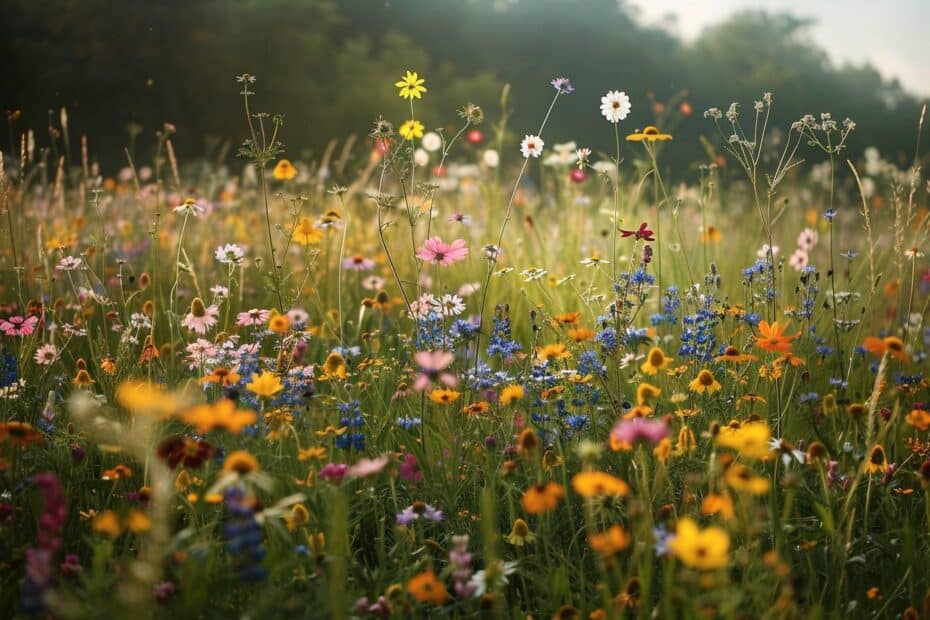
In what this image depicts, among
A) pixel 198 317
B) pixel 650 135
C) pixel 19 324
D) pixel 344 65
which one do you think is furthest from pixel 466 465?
pixel 344 65

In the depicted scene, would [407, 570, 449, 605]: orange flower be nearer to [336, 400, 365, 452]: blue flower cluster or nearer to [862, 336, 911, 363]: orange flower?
[336, 400, 365, 452]: blue flower cluster

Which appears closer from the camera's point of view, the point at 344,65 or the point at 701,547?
the point at 701,547

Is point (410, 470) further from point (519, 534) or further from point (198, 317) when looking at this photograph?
point (198, 317)

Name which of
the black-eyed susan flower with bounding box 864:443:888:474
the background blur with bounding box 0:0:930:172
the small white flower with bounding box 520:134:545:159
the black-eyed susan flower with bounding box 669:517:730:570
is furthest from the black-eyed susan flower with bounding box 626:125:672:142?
the background blur with bounding box 0:0:930:172

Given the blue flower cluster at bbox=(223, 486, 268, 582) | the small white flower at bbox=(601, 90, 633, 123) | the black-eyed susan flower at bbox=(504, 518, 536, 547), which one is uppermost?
the small white flower at bbox=(601, 90, 633, 123)

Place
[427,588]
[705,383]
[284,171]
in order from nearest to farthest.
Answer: [427,588], [705,383], [284,171]

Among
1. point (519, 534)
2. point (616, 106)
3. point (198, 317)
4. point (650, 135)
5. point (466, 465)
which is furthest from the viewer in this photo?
point (616, 106)

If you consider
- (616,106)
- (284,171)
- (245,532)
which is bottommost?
(245,532)

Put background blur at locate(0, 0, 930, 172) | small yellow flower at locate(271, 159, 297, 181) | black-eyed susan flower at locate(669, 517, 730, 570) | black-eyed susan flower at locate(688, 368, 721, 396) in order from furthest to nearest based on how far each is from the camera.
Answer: background blur at locate(0, 0, 930, 172), small yellow flower at locate(271, 159, 297, 181), black-eyed susan flower at locate(688, 368, 721, 396), black-eyed susan flower at locate(669, 517, 730, 570)

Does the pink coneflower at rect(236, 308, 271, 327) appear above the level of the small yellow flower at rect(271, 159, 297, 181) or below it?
below

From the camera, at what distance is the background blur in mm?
12070

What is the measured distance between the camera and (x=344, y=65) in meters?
14.2

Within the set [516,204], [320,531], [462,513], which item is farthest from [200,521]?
[516,204]

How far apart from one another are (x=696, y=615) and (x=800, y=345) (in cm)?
150
